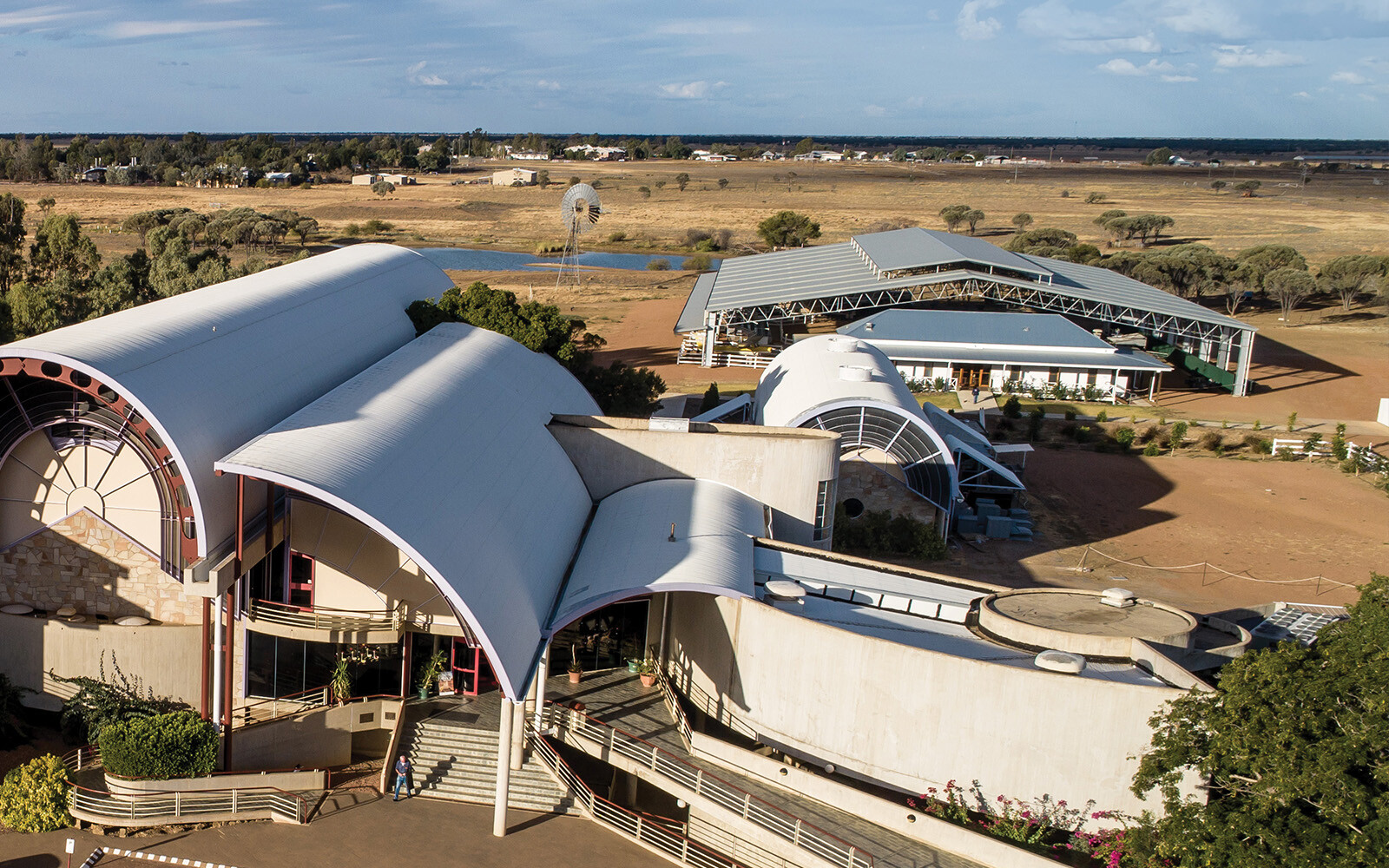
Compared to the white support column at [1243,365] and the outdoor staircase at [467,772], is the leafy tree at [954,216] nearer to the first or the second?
the white support column at [1243,365]

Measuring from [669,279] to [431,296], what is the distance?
50.7 metres

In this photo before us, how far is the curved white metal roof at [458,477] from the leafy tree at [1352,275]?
7492cm

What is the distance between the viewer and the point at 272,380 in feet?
90.7

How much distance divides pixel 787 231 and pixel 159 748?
3605 inches

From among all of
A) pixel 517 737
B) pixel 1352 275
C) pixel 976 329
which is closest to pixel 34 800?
pixel 517 737

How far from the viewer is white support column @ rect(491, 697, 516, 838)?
70.5ft

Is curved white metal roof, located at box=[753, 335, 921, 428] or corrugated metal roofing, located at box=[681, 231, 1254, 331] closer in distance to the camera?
curved white metal roof, located at box=[753, 335, 921, 428]

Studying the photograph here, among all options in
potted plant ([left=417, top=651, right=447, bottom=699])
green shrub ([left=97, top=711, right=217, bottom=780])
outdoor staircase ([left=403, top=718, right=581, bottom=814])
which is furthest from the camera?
potted plant ([left=417, top=651, right=447, bottom=699])

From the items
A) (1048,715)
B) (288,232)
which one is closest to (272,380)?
(1048,715)

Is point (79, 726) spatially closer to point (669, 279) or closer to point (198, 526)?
point (198, 526)

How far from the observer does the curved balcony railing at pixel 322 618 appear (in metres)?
24.3

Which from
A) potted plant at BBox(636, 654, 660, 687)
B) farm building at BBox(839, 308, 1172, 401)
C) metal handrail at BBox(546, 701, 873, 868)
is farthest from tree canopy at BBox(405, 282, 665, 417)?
metal handrail at BBox(546, 701, 873, 868)

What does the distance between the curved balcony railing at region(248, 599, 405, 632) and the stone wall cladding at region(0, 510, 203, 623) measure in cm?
230

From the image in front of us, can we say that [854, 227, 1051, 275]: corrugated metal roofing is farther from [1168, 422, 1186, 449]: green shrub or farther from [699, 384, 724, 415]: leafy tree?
[699, 384, 724, 415]: leafy tree
